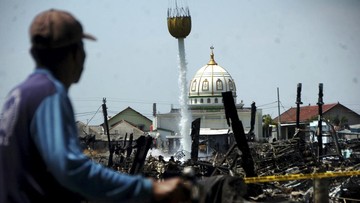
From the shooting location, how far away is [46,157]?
105 inches

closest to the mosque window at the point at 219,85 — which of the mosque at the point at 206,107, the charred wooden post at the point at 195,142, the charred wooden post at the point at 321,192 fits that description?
the mosque at the point at 206,107

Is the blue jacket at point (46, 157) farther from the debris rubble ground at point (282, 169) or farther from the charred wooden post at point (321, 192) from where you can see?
the debris rubble ground at point (282, 169)

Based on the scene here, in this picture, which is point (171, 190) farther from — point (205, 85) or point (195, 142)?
point (205, 85)

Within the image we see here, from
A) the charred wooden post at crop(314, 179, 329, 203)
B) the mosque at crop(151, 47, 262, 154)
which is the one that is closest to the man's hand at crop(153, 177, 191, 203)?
the charred wooden post at crop(314, 179, 329, 203)

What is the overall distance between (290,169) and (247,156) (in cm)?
592

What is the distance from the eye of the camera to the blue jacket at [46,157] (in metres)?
2.67

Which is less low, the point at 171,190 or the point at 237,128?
the point at 237,128

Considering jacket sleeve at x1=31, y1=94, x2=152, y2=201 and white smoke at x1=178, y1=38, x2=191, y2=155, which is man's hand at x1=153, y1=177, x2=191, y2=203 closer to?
jacket sleeve at x1=31, y1=94, x2=152, y2=201

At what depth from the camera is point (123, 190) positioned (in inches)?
109

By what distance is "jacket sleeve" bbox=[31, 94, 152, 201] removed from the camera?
2.65 metres

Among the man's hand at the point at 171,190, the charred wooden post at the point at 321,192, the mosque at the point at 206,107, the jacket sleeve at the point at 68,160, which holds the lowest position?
the charred wooden post at the point at 321,192

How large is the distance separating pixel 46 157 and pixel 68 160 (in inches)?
3.0

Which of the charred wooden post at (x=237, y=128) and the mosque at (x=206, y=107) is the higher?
the mosque at (x=206, y=107)

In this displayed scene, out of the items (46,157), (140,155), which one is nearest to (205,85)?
(140,155)
